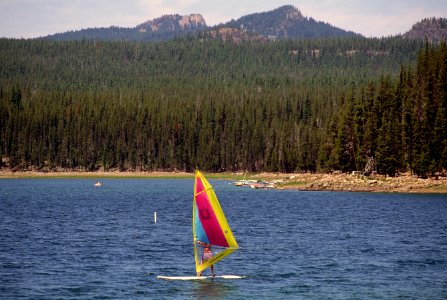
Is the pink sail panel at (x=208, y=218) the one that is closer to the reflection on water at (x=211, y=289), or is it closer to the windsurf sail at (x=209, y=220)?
the windsurf sail at (x=209, y=220)

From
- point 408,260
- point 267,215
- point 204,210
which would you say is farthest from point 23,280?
point 267,215

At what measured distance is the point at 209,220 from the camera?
42719 millimetres

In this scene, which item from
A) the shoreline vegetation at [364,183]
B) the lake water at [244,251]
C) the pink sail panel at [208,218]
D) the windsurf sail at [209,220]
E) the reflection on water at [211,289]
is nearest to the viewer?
the reflection on water at [211,289]

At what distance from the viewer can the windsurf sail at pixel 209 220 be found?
42.2 metres

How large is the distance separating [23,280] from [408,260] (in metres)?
25.2

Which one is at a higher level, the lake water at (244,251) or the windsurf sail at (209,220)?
the windsurf sail at (209,220)

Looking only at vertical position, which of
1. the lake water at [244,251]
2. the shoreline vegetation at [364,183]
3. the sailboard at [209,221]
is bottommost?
the lake water at [244,251]

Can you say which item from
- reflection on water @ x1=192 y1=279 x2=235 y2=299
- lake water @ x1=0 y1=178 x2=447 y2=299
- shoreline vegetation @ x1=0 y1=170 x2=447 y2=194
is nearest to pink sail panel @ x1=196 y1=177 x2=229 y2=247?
reflection on water @ x1=192 y1=279 x2=235 y2=299

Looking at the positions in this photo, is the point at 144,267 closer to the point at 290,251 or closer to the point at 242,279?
the point at 242,279

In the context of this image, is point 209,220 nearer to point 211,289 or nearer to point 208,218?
point 208,218

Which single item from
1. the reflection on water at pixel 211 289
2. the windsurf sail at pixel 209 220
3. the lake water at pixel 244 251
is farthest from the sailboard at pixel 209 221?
the lake water at pixel 244 251

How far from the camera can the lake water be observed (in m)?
43.2

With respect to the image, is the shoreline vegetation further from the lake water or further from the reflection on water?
the reflection on water

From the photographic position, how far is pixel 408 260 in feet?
176
